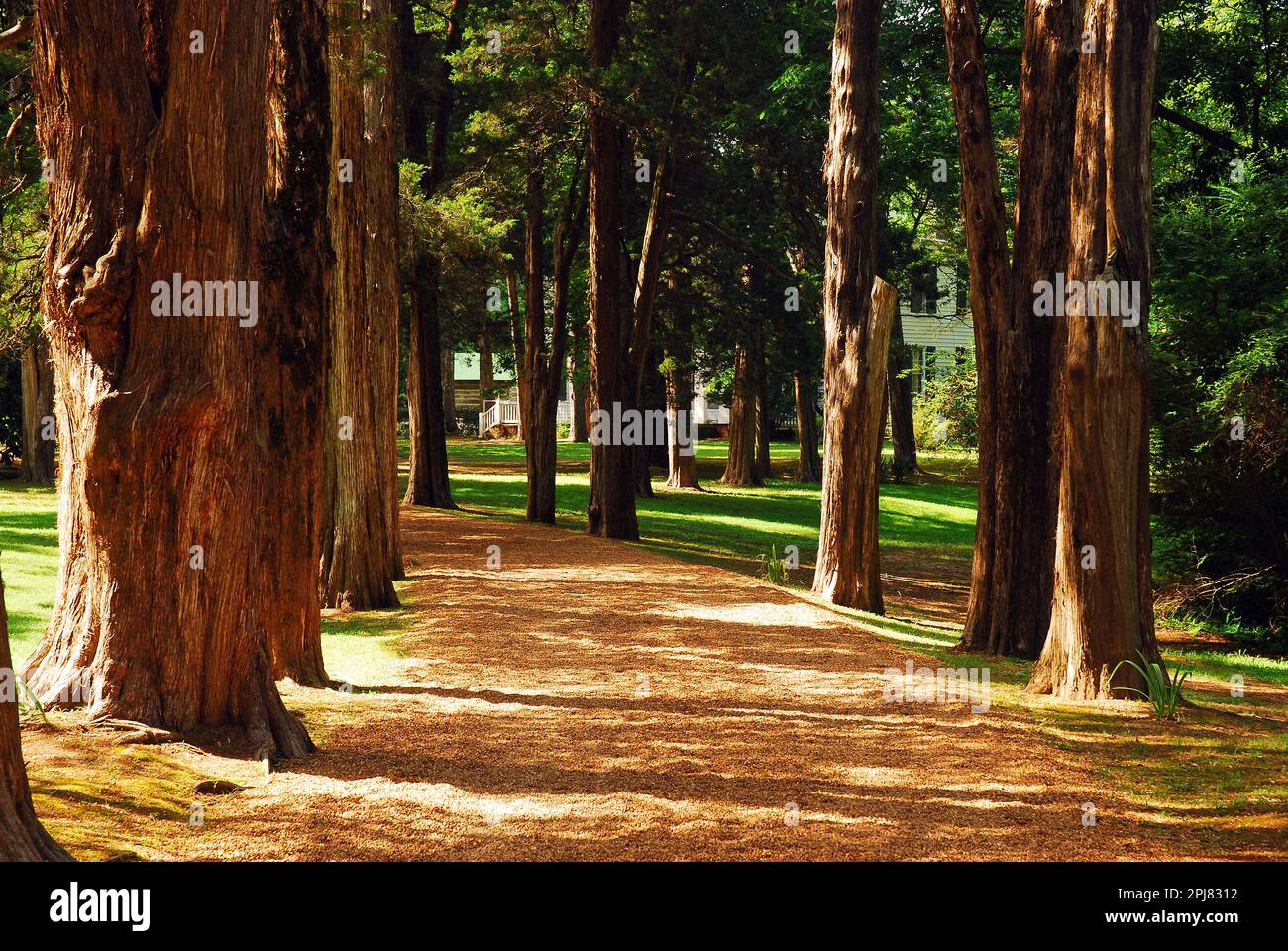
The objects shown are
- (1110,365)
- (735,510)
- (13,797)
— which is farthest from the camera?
(735,510)

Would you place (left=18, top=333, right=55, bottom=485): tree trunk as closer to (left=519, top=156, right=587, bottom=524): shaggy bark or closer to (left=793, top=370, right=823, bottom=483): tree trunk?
(left=519, top=156, right=587, bottom=524): shaggy bark

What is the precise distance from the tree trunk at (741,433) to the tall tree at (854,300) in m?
15.8

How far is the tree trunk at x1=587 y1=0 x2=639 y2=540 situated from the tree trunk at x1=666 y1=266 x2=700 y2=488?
567cm

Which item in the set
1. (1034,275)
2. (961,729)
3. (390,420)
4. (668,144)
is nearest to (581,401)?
(668,144)

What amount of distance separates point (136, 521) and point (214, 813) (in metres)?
1.86

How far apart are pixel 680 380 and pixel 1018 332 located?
67.6 ft

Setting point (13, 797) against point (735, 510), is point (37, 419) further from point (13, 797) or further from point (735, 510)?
point (13, 797)

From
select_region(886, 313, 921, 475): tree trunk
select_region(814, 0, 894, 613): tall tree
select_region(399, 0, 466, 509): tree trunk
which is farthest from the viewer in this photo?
select_region(886, 313, 921, 475): tree trunk

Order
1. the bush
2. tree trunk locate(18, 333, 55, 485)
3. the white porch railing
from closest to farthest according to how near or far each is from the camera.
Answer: tree trunk locate(18, 333, 55, 485) → the bush → the white porch railing

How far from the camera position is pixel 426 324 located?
2470 cm

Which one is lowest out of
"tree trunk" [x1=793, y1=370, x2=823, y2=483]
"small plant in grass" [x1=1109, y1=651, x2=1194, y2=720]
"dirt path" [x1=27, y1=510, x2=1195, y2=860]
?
"dirt path" [x1=27, y1=510, x2=1195, y2=860]

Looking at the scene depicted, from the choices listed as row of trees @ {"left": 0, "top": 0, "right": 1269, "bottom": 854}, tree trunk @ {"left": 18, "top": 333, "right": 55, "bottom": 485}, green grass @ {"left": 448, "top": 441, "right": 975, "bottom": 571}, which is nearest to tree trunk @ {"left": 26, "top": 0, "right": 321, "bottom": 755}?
A: row of trees @ {"left": 0, "top": 0, "right": 1269, "bottom": 854}

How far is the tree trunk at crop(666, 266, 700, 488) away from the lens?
1107 inches

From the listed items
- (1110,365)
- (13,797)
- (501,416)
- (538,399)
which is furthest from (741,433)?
(13,797)
